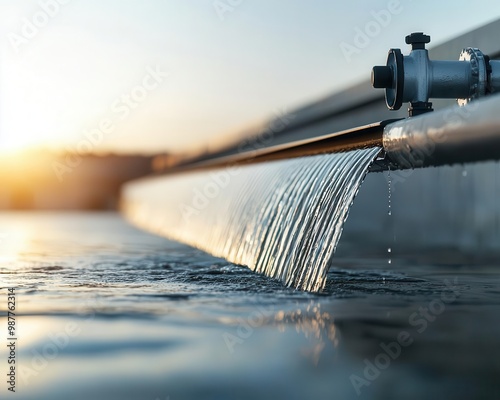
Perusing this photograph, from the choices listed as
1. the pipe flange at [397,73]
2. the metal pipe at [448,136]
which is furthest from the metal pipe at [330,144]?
the metal pipe at [448,136]

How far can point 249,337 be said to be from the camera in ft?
11.9

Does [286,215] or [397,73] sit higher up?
[397,73]

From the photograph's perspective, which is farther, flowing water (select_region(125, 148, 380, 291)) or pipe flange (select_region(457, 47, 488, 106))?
pipe flange (select_region(457, 47, 488, 106))

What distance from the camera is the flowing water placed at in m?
5.86

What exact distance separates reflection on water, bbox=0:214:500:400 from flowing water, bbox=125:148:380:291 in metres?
0.23

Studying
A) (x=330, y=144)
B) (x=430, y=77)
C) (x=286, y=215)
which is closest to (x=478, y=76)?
(x=430, y=77)

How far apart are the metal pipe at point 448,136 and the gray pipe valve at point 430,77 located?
0.44m

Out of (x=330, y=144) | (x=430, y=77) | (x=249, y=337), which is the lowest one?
(x=249, y=337)

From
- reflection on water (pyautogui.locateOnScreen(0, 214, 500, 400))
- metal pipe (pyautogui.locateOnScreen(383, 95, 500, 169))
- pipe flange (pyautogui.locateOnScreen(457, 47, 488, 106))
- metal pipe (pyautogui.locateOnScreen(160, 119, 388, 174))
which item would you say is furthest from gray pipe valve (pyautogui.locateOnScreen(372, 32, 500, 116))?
reflection on water (pyautogui.locateOnScreen(0, 214, 500, 400))

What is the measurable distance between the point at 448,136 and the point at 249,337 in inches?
63.9

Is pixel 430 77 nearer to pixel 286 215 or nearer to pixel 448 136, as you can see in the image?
pixel 448 136

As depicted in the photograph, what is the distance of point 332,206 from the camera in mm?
6121

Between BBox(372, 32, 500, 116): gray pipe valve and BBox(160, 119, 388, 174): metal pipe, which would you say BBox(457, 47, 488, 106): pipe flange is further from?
BBox(160, 119, 388, 174): metal pipe

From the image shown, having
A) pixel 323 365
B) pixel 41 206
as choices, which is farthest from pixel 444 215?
pixel 41 206
